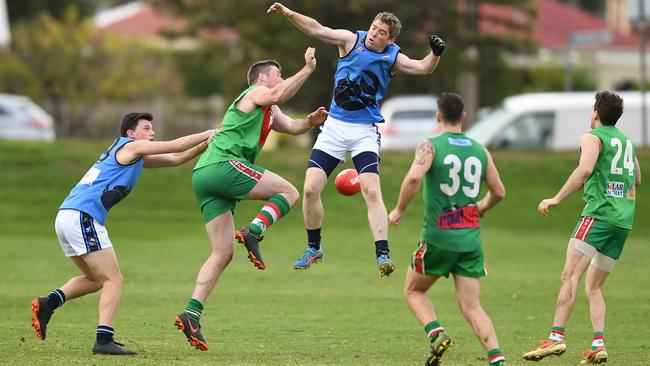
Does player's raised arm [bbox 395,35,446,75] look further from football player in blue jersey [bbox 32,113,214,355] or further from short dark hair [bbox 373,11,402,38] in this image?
football player in blue jersey [bbox 32,113,214,355]

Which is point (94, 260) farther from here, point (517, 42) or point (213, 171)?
point (517, 42)

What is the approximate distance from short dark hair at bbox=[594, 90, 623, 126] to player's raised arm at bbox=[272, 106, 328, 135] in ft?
9.15

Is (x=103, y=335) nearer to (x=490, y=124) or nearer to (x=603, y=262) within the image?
(x=603, y=262)

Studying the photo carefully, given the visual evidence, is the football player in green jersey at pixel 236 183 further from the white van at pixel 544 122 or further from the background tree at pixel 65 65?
the background tree at pixel 65 65

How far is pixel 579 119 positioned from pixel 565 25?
1520 inches

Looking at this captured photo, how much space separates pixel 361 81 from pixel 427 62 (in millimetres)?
765

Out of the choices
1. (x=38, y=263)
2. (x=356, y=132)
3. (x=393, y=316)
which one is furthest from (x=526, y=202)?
(x=356, y=132)

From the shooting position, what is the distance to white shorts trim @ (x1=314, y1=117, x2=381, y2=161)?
12.3 meters

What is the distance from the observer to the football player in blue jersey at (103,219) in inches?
431

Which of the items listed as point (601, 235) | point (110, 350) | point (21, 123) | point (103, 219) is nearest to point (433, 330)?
point (601, 235)

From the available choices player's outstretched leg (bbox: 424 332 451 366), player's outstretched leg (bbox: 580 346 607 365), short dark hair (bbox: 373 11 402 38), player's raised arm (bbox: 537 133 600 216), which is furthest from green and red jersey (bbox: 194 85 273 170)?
player's outstretched leg (bbox: 580 346 607 365)

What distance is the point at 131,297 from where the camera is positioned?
55.1ft

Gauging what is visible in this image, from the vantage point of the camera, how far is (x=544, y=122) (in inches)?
1193

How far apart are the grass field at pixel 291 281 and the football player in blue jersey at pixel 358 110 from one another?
1.32m
